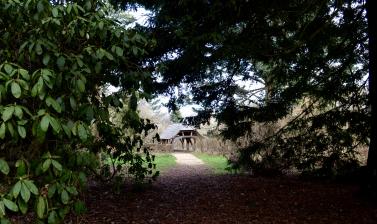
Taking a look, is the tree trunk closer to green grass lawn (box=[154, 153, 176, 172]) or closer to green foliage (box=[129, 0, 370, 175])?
green foliage (box=[129, 0, 370, 175])

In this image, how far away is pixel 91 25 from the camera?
380 centimetres

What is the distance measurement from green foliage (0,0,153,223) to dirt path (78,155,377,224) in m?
2.24

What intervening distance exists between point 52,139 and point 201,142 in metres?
42.0

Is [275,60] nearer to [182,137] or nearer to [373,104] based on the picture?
[373,104]

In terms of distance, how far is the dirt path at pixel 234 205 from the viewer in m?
6.78

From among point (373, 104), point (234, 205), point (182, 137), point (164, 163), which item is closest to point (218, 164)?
point (164, 163)

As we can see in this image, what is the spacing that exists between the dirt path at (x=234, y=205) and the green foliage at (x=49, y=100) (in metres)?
2.24

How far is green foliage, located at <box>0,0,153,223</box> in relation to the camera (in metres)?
2.80

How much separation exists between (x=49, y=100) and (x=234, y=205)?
570 cm

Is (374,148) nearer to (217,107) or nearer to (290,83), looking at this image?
(290,83)

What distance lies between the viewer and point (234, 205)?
26.0ft

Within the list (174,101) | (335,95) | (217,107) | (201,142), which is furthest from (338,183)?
(201,142)

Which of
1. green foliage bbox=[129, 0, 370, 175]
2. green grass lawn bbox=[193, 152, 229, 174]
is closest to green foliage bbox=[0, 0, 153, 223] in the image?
green foliage bbox=[129, 0, 370, 175]

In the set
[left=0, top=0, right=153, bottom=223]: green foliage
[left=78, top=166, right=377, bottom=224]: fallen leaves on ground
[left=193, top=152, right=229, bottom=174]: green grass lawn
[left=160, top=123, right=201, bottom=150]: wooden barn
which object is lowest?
[left=78, top=166, right=377, bottom=224]: fallen leaves on ground
